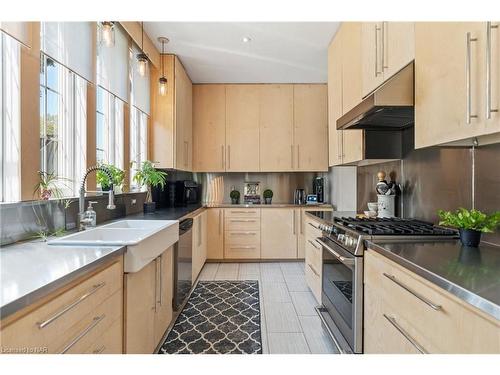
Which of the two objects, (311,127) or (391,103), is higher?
(311,127)

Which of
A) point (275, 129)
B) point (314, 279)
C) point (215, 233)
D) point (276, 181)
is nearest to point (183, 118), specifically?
point (275, 129)

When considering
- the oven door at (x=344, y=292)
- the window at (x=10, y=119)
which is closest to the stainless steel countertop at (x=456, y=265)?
the oven door at (x=344, y=292)

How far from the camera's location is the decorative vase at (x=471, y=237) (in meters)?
1.34

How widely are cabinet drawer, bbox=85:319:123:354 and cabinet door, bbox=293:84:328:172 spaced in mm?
3484

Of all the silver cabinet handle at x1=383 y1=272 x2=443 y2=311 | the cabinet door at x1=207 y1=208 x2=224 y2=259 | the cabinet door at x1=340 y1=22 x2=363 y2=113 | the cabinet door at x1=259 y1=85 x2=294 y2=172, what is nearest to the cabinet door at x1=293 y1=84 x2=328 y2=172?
the cabinet door at x1=259 y1=85 x2=294 y2=172

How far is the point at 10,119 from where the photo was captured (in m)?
1.55

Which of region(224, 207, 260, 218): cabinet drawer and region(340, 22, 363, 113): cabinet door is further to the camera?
region(224, 207, 260, 218): cabinet drawer

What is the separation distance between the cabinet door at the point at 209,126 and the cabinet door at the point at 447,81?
3.16 m

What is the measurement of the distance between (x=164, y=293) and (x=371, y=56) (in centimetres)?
225

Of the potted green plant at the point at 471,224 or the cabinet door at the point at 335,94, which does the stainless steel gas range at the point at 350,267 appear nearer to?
the potted green plant at the point at 471,224

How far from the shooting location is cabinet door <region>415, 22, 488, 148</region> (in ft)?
3.73

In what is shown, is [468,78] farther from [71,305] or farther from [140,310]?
[140,310]

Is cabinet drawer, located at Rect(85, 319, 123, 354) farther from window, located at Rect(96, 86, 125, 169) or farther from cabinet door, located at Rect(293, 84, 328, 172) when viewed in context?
cabinet door, located at Rect(293, 84, 328, 172)

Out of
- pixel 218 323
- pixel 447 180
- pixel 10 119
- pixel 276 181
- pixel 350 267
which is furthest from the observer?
pixel 276 181
